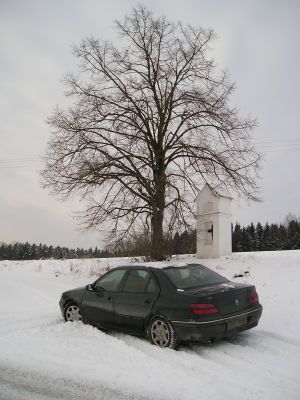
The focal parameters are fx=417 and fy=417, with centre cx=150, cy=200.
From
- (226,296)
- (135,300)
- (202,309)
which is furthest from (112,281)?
(226,296)

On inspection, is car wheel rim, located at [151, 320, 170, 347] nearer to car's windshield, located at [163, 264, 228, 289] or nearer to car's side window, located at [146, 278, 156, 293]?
car's side window, located at [146, 278, 156, 293]

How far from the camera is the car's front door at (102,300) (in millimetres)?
8016

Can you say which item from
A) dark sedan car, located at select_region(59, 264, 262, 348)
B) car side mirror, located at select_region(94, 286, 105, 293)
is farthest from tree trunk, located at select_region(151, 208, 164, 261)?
car side mirror, located at select_region(94, 286, 105, 293)

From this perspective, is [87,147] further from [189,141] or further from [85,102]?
[189,141]

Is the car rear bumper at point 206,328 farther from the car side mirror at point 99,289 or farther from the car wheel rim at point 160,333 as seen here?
the car side mirror at point 99,289

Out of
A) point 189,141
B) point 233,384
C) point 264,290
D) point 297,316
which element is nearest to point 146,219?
point 189,141

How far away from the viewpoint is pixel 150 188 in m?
17.5

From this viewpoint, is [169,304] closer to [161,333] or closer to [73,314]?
[161,333]

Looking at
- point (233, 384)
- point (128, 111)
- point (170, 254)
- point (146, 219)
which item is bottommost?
point (233, 384)

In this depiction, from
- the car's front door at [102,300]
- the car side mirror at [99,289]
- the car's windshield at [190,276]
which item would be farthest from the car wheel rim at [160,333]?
the car side mirror at [99,289]

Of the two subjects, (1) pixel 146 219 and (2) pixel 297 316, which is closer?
(2) pixel 297 316

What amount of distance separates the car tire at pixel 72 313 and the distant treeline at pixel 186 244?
9011 mm

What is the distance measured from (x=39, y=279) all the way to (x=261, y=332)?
35.6ft

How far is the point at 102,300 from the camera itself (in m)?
8.22
